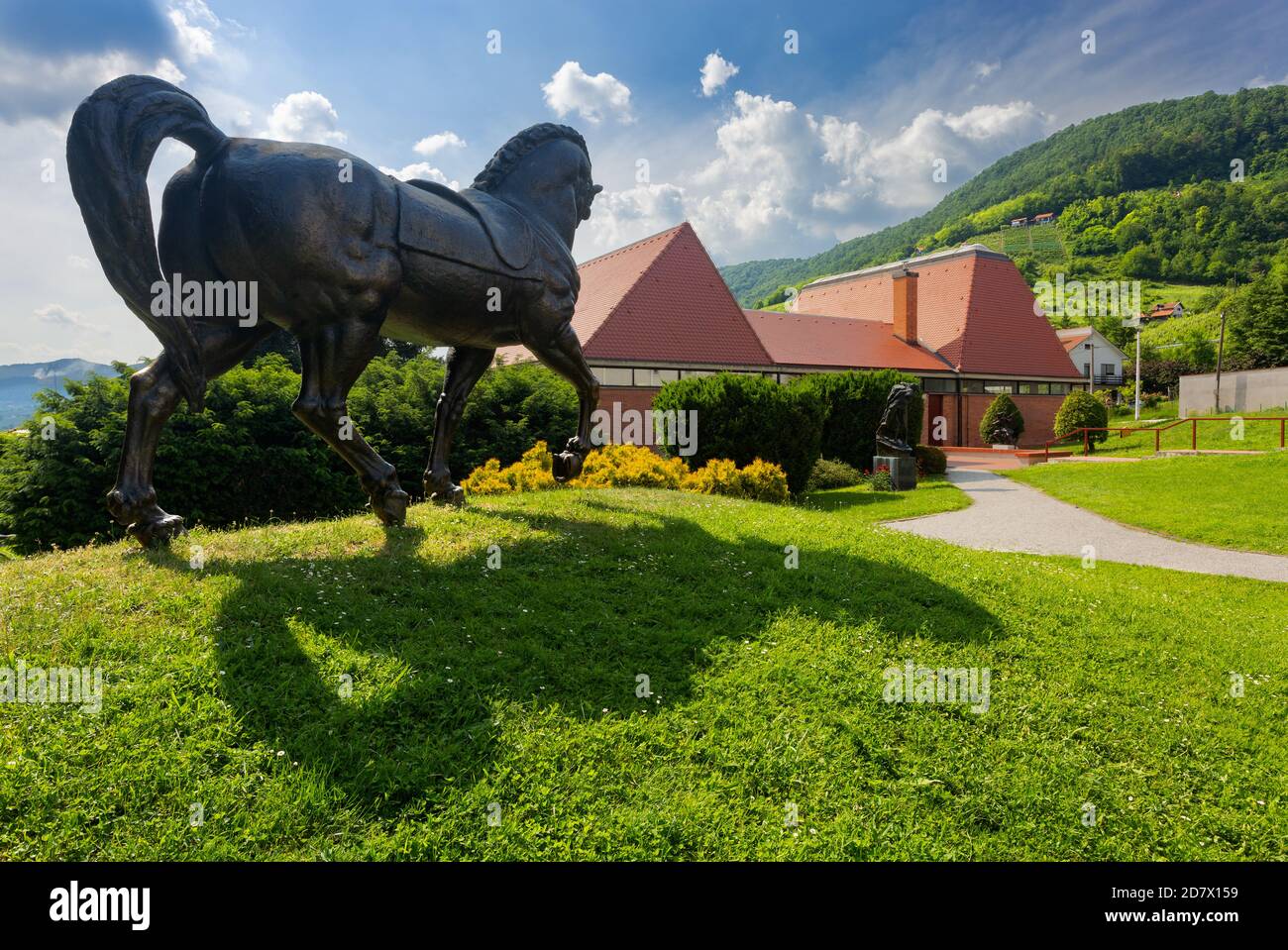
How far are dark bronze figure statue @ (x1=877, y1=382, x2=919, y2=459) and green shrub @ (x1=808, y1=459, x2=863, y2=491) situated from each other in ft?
3.55

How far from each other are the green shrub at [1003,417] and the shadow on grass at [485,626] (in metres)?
29.3

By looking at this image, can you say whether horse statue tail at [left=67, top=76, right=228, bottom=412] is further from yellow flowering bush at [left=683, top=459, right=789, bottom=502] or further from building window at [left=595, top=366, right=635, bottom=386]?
building window at [left=595, top=366, right=635, bottom=386]

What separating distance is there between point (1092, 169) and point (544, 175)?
371ft

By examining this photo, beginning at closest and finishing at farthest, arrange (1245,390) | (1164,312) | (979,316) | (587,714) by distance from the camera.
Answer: (587,714) < (979,316) < (1245,390) < (1164,312)

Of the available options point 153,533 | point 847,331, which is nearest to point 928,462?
point 847,331

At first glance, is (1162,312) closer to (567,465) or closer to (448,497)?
(567,465)

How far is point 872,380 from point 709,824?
19.9 meters

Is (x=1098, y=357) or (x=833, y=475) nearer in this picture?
(x=833, y=475)

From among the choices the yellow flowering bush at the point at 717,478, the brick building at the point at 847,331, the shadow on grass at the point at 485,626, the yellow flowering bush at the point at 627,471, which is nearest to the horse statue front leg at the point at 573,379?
the shadow on grass at the point at 485,626

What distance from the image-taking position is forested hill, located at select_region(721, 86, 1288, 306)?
264 ft

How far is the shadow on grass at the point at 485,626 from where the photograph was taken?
2826mm

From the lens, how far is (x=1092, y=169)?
9119 centimetres

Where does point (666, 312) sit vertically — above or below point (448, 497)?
above
